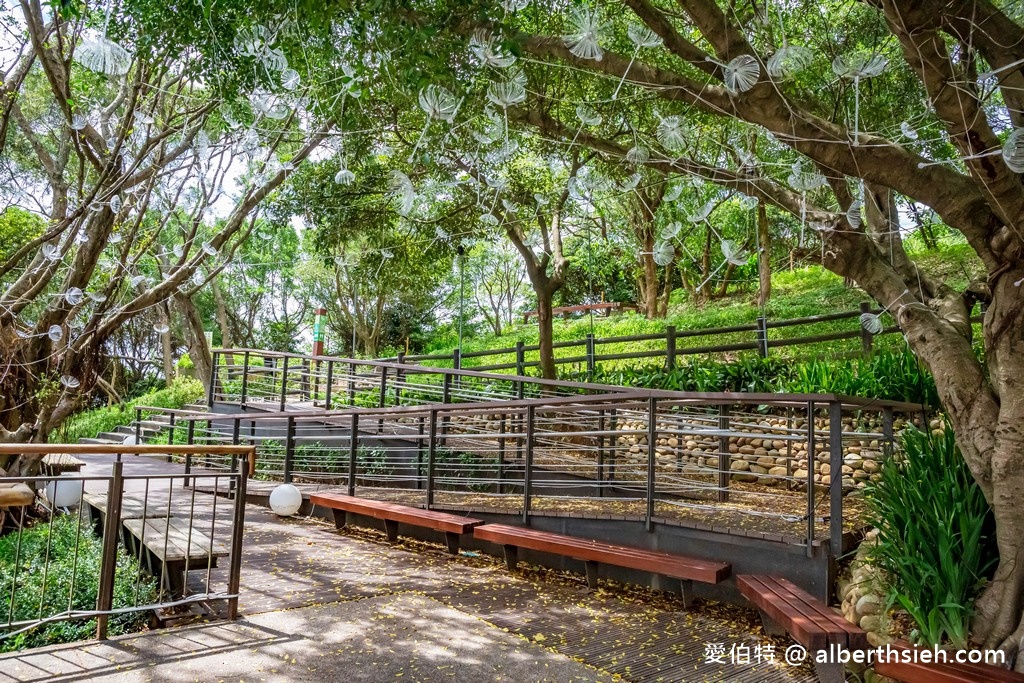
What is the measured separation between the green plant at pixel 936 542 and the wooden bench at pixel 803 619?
39 cm

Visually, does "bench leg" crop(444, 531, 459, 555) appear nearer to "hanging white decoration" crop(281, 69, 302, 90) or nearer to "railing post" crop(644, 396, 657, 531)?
"railing post" crop(644, 396, 657, 531)

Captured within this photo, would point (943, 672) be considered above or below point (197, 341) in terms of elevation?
below

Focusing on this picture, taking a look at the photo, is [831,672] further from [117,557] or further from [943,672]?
[117,557]

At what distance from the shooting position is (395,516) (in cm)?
638

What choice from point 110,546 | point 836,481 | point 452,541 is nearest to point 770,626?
point 836,481

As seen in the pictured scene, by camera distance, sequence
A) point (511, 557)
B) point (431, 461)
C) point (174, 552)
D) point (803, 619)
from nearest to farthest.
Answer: point (803, 619) → point (174, 552) → point (511, 557) → point (431, 461)

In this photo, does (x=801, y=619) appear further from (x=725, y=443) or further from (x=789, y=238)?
(x=789, y=238)

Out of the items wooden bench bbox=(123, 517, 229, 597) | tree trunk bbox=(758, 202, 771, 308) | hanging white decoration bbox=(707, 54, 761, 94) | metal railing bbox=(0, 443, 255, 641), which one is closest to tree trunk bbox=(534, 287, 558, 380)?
tree trunk bbox=(758, 202, 771, 308)

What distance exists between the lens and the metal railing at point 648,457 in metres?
4.73

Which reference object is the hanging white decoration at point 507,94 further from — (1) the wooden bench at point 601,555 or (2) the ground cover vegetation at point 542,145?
(1) the wooden bench at point 601,555

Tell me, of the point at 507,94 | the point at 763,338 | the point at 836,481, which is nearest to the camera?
the point at 507,94

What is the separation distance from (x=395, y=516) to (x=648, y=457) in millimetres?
2625

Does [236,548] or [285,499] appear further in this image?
[285,499]

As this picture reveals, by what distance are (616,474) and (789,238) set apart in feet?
26.1
